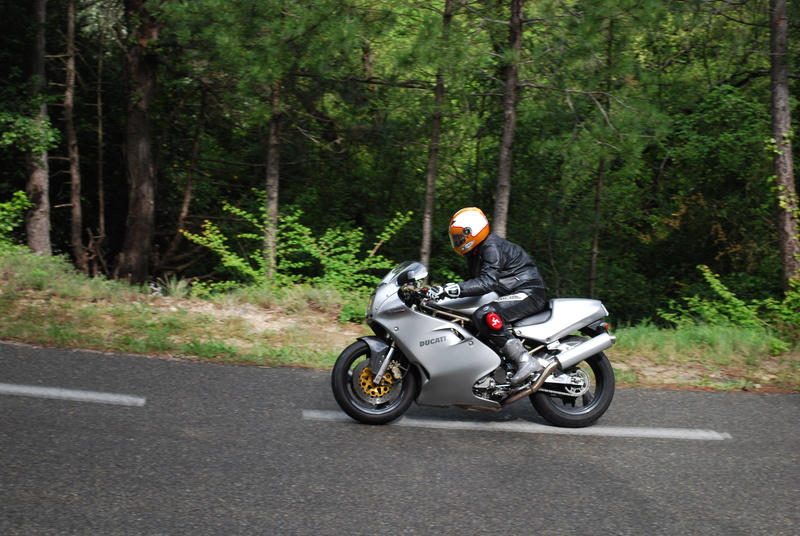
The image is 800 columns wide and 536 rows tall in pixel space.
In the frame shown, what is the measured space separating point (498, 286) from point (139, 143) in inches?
463

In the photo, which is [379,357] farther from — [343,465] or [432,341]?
[343,465]

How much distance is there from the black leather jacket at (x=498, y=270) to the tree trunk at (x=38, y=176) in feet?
38.5

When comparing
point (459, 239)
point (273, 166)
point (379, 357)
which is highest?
point (273, 166)

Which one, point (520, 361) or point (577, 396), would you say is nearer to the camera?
point (520, 361)

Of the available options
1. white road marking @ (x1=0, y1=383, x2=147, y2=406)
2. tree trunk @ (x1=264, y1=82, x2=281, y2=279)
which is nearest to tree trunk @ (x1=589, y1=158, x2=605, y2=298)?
tree trunk @ (x1=264, y1=82, x2=281, y2=279)

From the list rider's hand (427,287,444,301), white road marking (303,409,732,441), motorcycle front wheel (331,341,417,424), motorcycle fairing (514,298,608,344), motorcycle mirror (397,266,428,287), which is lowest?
white road marking (303,409,732,441)

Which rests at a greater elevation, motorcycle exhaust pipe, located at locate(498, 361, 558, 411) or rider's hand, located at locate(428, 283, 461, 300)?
rider's hand, located at locate(428, 283, 461, 300)

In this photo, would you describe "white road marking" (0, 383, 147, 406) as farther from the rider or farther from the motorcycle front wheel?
the rider

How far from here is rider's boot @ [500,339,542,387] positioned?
5805mm

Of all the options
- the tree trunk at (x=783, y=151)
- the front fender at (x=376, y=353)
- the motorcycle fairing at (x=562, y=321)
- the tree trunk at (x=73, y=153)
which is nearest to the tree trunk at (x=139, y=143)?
the tree trunk at (x=73, y=153)

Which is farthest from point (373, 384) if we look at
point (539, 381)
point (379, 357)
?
point (539, 381)

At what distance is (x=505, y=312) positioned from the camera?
19.6ft

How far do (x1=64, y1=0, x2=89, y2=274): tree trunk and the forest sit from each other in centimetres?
5

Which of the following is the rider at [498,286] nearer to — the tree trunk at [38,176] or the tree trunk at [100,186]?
the tree trunk at [38,176]
